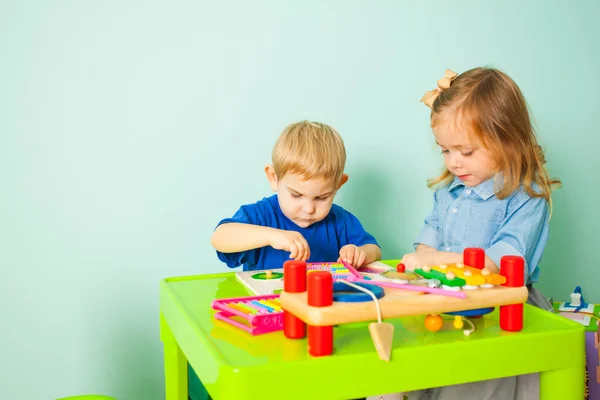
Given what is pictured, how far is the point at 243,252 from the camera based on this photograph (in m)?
1.18

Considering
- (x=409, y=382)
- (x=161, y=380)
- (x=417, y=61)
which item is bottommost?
(x=161, y=380)

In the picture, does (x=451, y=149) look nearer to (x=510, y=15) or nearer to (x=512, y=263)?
(x=512, y=263)

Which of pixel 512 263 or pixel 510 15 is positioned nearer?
pixel 512 263

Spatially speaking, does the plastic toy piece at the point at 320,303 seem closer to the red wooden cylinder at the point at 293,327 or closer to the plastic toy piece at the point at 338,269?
the red wooden cylinder at the point at 293,327

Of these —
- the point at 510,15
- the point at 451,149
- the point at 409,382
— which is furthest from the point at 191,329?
the point at 510,15

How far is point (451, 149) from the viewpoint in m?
1.13

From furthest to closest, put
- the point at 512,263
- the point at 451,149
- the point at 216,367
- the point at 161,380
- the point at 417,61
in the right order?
the point at 417,61 → the point at 161,380 → the point at 451,149 → the point at 512,263 → the point at 216,367

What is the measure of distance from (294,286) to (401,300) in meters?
0.12

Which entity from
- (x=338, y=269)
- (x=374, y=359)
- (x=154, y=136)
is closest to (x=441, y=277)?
→ (x=374, y=359)

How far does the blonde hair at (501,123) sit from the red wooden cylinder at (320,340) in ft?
1.90

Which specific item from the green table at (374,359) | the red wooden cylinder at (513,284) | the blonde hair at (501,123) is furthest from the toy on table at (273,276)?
the blonde hair at (501,123)

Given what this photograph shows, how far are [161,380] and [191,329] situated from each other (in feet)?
2.21

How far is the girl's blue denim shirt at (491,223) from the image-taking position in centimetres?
107

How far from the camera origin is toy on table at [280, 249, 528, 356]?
0.65 m
